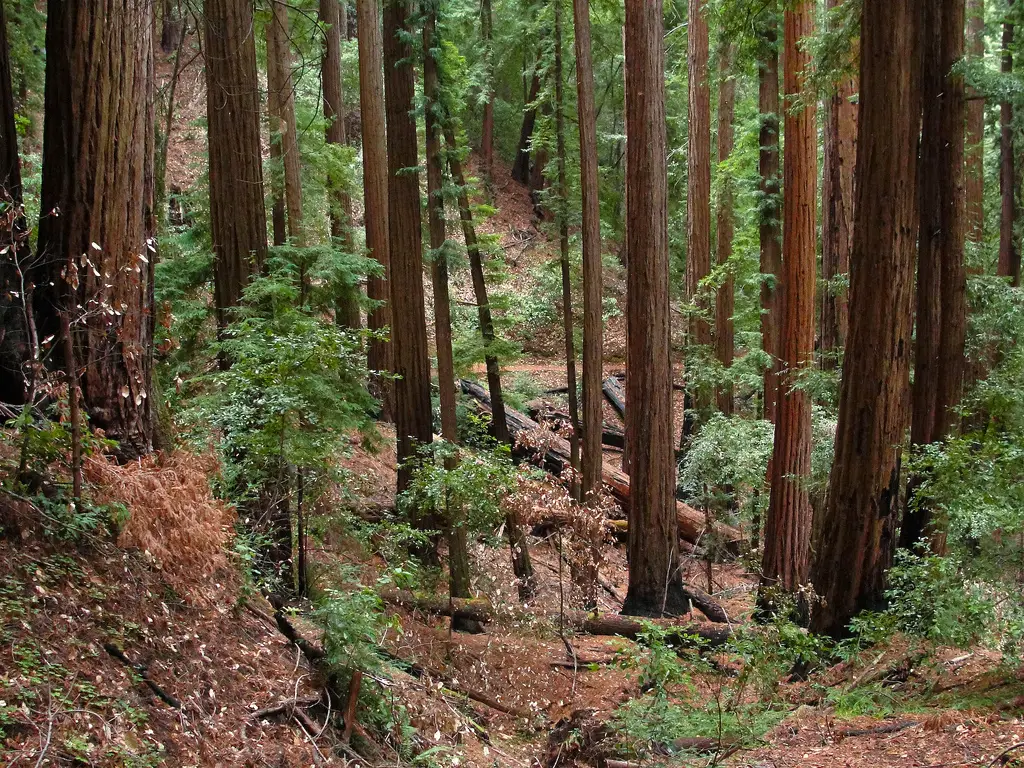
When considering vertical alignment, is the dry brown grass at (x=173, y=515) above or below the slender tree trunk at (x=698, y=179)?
below

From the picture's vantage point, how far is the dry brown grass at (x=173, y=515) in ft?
15.7

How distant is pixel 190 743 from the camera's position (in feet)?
13.1

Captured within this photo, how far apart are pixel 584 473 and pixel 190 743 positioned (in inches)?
397

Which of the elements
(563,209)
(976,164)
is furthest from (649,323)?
(976,164)

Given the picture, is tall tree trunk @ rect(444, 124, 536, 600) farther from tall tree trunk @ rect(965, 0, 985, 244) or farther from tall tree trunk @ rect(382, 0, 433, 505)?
tall tree trunk @ rect(965, 0, 985, 244)

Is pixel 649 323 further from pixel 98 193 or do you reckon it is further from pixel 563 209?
pixel 98 193

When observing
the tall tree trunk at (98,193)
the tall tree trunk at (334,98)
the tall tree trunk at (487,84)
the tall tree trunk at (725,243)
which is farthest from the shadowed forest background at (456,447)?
the tall tree trunk at (487,84)

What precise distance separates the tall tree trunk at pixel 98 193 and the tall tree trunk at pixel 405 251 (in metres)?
7.40

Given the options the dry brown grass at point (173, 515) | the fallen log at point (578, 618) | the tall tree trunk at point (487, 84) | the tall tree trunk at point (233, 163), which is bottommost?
the fallen log at point (578, 618)

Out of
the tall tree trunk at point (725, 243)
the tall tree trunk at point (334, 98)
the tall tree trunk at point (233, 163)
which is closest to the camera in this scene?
the tall tree trunk at point (233, 163)

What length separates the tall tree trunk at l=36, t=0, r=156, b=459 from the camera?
5125 millimetres

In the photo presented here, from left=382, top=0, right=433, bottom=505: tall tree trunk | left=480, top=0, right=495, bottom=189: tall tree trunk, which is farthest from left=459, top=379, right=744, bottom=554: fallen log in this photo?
left=480, top=0, right=495, bottom=189: tall tree trunk

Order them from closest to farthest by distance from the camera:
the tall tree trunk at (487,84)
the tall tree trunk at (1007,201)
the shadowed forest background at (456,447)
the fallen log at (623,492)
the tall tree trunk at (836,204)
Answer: the shadowed forest background at (456,447) < the tall tree trunk at (836,204) < the fallen log at (623,492) < the tall tree trunk at (1007,201) < the tall tree trunk at (487,84)

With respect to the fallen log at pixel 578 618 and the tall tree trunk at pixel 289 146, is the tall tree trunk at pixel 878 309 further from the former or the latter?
the tall tree trunk at pixel 289 146
